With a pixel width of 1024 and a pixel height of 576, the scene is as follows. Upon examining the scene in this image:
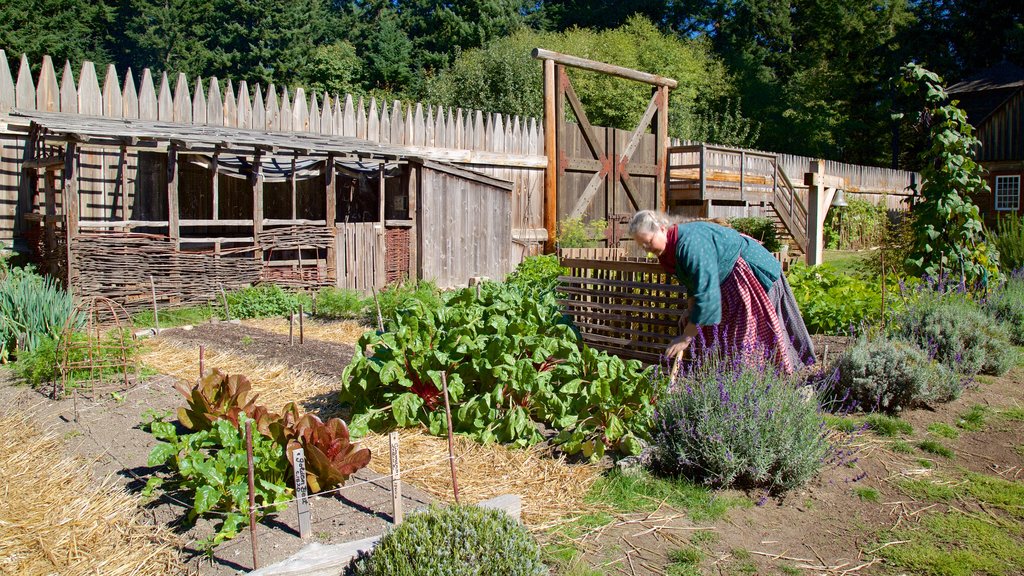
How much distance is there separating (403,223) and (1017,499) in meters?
9.23

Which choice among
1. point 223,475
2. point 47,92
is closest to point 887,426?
point 223,475

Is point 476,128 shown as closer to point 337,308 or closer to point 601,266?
point 337,308

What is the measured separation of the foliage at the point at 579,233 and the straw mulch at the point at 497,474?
8279 millimetres

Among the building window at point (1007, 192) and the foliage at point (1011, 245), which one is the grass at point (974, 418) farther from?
the building window at point (1007, 192)

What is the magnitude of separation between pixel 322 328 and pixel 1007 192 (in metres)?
25.0

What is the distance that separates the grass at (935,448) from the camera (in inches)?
187

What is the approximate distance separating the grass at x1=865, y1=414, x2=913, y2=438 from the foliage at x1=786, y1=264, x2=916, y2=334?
212 cm

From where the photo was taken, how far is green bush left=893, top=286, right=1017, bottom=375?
646 centimetres

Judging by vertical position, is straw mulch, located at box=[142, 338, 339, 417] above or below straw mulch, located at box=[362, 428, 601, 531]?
above

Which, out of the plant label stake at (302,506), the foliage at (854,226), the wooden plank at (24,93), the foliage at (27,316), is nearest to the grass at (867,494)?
the plant label stake at (302,506)

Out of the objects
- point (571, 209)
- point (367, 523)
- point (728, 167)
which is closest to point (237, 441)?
point (367, 523)

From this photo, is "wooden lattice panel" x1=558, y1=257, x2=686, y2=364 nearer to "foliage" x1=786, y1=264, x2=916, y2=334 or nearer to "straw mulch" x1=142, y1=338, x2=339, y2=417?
"straw mulch" x1=142, y1=338, x2=339, y2=417

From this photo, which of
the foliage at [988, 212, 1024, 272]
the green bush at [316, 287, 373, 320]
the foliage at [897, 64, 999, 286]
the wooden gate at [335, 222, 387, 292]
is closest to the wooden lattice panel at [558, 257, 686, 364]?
the foliage at [897, 64, 999, 286]

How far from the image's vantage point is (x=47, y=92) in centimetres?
962
